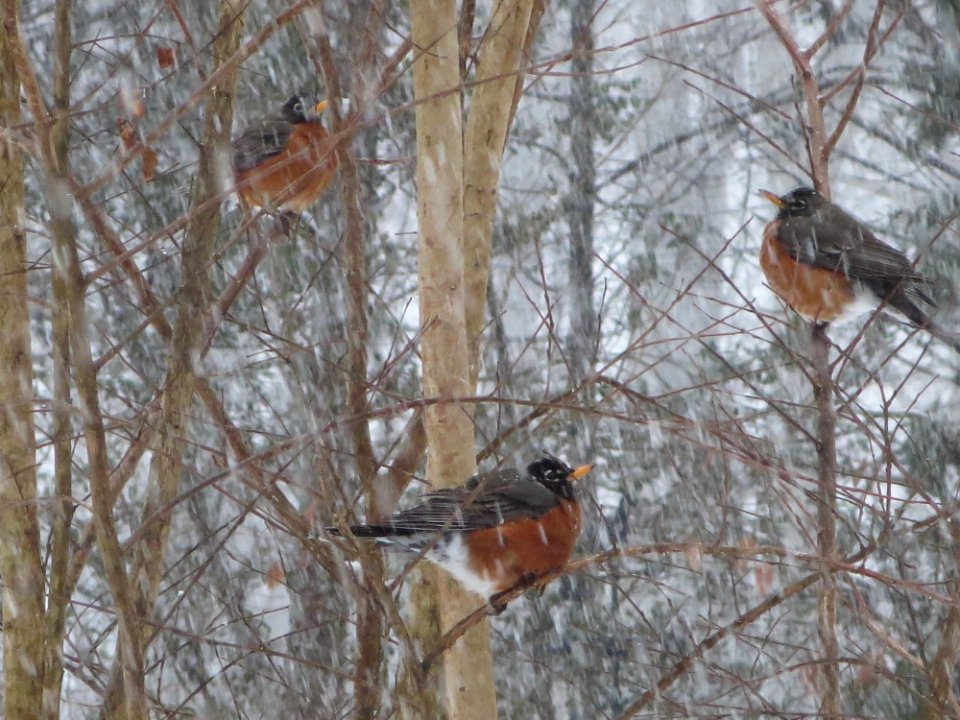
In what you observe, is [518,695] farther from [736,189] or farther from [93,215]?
[736,189]

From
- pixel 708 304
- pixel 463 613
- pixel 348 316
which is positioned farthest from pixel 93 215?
pixel 708 304

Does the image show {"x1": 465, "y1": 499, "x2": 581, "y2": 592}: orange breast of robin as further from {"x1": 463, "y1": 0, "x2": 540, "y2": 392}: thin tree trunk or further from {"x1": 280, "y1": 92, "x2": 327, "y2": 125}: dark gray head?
{"x1": 280, "y1": 92, "x2": 327, "y2": 125}: dark gray head

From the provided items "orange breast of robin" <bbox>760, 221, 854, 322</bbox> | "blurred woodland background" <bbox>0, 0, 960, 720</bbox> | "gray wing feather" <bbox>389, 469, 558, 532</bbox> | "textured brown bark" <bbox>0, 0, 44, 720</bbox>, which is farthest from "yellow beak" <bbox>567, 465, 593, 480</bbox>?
"textured brown bark" <bbox>0, 0, 44, 720</bbox>

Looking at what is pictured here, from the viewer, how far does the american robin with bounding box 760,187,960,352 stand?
511 cm

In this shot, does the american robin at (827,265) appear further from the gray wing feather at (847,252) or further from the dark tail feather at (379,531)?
the dark tail feather at (379,531)

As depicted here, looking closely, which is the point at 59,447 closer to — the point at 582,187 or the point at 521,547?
the point at 521,547

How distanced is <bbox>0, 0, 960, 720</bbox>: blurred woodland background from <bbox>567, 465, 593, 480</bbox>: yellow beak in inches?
11.1

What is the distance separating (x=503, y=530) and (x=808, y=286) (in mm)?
2039

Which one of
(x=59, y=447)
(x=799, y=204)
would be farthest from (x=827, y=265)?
(x=59, y=447)

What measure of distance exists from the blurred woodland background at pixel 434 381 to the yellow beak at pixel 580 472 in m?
0.28

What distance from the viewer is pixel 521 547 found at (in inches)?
153

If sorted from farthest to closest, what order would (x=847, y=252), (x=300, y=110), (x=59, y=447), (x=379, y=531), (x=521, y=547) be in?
(x=300, y=110)
(x=847, y=252)
(x=521, y=547)
(x=59, y=447)
(x=379, y=531)

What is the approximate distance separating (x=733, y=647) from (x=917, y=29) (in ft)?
16.3

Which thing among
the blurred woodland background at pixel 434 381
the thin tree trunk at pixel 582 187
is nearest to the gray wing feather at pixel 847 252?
the blurred woodland background at pixel 434 381
